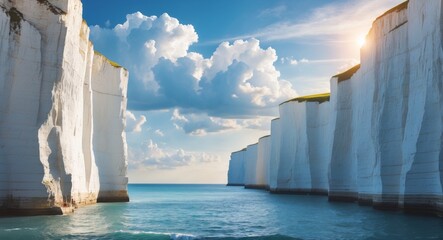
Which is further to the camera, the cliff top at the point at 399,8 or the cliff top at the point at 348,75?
the cliff top at the point at 348,75

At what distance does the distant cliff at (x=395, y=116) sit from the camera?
18219 mm

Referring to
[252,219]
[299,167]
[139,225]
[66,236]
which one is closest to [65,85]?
[139,225]

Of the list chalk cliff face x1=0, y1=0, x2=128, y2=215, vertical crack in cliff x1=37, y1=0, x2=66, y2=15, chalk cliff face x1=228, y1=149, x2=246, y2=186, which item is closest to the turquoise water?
chalk cliff face x1=0, y1=0, x2=128, y2=215

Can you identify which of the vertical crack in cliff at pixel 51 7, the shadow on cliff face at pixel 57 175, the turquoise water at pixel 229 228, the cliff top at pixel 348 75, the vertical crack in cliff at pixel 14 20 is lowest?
the turquoise water at pixel 229 228

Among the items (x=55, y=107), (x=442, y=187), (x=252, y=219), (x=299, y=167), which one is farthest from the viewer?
(x=299, y=167)

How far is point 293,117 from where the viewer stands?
47500mm

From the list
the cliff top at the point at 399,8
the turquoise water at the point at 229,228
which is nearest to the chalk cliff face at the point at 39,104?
the turquoise water at the point at 229,228

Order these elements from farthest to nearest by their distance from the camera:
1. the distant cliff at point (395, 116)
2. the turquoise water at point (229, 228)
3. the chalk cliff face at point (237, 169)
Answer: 1. the chalk cliff face at point (237, 169)
2. the distant cliff at point (395, 116)
3. the turquoise water at point (229, 228)

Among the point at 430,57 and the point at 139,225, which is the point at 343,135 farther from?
the point at 139,225

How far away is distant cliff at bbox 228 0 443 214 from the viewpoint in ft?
59.8

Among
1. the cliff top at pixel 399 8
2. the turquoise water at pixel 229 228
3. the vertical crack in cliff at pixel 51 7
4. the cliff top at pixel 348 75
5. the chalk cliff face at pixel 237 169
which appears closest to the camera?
the turquoise water at pixel 229 228

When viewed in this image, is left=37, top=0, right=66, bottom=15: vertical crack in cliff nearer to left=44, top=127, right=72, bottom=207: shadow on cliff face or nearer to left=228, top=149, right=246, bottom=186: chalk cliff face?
left=44, top=127, right=72, bottom=207: shadow on cliff face

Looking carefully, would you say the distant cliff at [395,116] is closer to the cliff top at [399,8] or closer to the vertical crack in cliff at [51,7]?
the cliff top at [399,8]

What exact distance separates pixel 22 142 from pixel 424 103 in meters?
15.4
